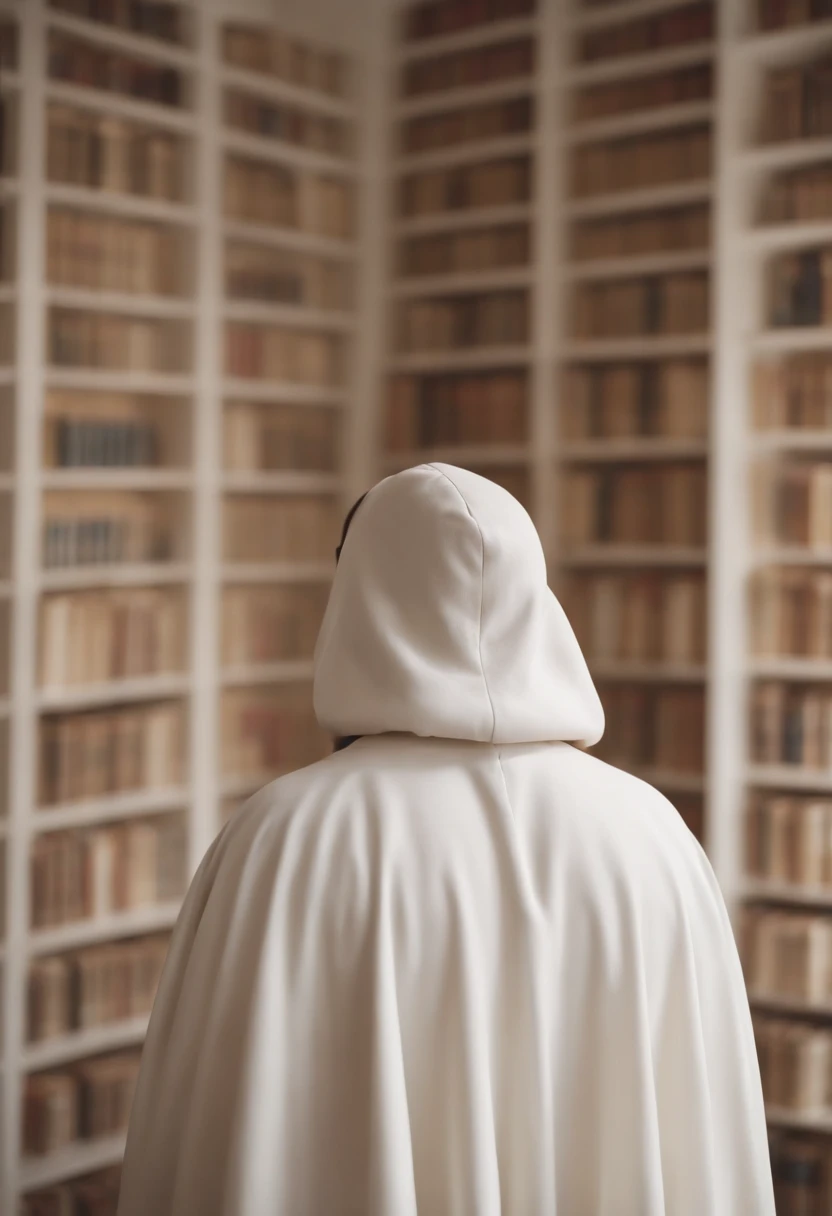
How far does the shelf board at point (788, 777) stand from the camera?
3766 mm

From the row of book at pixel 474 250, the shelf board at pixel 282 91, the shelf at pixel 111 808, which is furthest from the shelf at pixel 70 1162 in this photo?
the shelf board at pixel 282 91

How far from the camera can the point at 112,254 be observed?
392cm

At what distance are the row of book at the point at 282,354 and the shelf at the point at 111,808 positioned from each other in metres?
1.34

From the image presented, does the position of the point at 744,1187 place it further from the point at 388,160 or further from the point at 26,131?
the point at 388,160

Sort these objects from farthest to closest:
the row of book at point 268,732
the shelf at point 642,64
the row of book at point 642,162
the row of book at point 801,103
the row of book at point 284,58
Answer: the row of book at point 268,732 < the row of book at point 284,58 < the row of book at point 642,162 < the shelf at point 642,64 < the row of book at point 801,103

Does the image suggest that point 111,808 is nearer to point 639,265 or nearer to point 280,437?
point 280,437

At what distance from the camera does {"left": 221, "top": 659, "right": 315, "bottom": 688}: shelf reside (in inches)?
168

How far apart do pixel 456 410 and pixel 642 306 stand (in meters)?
0.71

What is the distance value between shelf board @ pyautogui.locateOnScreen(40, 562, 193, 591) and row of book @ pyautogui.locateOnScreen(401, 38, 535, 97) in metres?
1.89

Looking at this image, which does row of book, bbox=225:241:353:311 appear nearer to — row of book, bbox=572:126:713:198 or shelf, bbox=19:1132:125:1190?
row of book, bbox=572:126:713:198

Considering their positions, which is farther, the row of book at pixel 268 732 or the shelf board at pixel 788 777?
the row of book at pixel 268 732

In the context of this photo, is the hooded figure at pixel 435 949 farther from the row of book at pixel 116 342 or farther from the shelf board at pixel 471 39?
the shelf board at pixel 471 39

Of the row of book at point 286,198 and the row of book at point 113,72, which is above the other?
the row of book at point 113,72

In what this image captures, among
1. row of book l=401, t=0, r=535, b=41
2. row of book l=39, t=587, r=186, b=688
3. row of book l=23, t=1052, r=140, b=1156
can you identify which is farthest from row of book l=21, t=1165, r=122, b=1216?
row of book l=401, t=0, r=535, b=41
